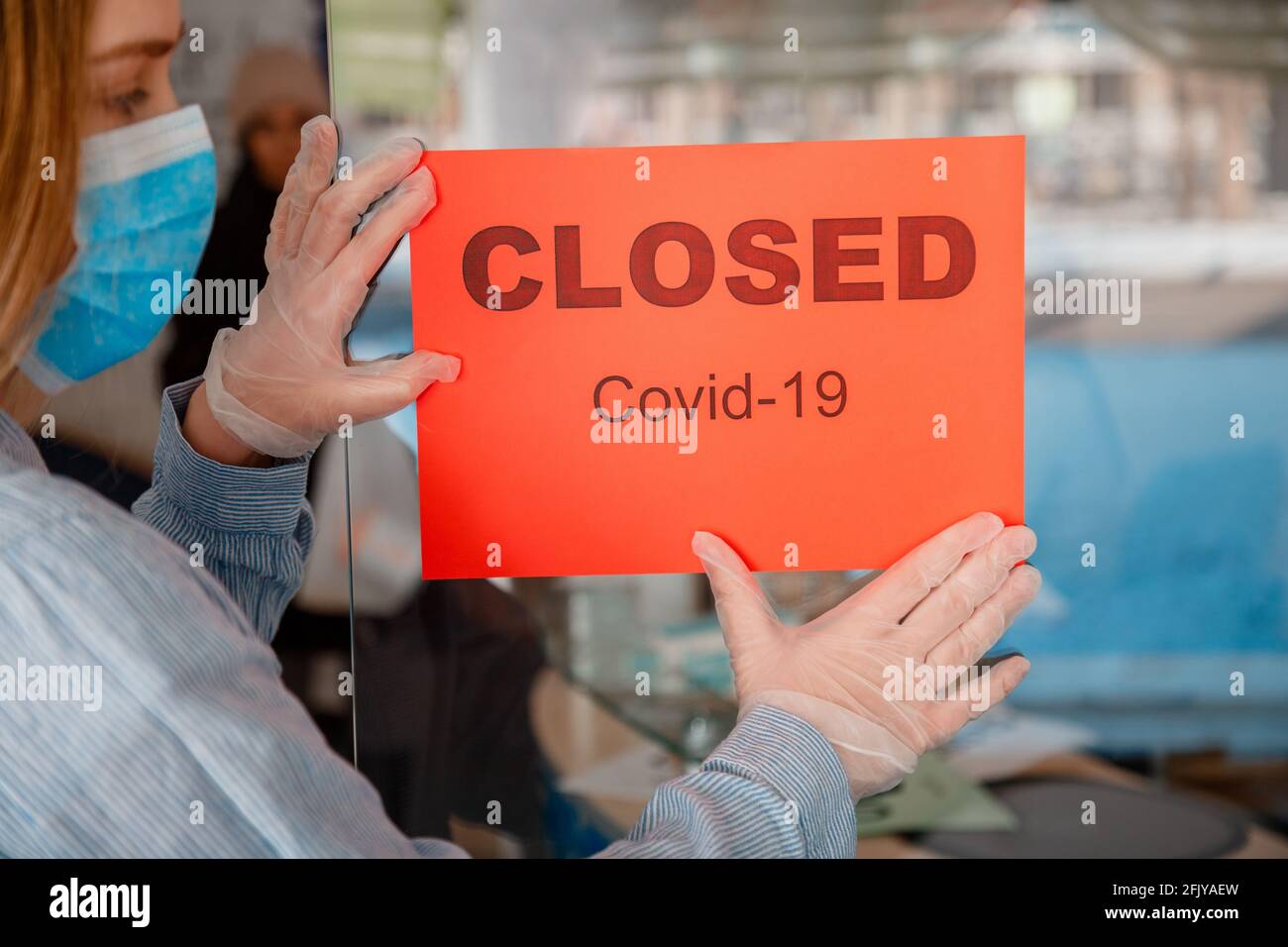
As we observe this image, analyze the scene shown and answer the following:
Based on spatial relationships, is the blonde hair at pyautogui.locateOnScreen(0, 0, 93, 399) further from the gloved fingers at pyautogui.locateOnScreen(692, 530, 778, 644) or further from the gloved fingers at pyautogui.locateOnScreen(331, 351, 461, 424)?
the gloved fingers at pyautogui.locateOnScreen(692, 530, 778, 644)

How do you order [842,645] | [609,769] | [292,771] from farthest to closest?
1. [609,769]
2. [842,645]
3. [292,771]

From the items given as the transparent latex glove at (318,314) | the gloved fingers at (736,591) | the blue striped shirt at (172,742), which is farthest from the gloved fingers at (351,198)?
the gloved fingers at (736,591)

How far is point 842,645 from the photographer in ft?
2.98

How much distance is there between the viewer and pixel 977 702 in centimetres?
93

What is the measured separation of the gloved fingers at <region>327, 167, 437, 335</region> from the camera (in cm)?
90

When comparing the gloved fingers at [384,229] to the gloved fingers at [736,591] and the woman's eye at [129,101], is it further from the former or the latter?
the gloved fingers at [736,591]

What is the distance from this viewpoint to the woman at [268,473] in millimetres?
859

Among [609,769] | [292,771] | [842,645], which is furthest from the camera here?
[609,769]

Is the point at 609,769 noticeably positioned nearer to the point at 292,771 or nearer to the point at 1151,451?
the point at 292,771

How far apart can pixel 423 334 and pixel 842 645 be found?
0.45m

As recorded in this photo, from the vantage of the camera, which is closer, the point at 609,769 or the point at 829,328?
the point at 829,328

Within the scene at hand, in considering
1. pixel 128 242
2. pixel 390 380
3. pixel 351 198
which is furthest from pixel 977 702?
pixel 128 242

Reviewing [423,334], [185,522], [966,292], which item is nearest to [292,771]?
[185,522]

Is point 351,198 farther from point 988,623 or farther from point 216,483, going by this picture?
point 988,623
